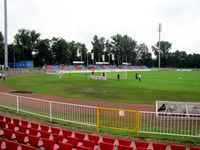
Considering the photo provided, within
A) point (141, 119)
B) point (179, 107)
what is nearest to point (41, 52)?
point (179, 107)

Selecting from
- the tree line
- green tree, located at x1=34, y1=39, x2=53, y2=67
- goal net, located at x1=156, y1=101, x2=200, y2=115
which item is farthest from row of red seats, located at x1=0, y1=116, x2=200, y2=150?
green tree, located at x1=34, y1=39, x2=53, y2=67

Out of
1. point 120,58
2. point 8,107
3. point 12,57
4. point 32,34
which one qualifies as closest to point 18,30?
point 32,34

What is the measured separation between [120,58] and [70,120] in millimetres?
126766

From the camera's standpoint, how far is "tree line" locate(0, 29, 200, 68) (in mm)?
111312

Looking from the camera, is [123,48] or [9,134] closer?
[9,134]

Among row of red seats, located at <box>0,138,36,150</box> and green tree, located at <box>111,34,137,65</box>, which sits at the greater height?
green tree, located at <box>111,34,137,65</box>

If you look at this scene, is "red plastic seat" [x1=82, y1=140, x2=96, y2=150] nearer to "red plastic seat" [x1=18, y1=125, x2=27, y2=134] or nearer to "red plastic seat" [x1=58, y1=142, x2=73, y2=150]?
"red plastic seat" [x1=58, y1=142, x2=73, y2=150]

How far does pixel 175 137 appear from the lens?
12547mm

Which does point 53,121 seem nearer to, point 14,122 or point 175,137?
point 14,122

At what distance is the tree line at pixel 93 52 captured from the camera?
111 meters

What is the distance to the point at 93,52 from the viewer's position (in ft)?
436

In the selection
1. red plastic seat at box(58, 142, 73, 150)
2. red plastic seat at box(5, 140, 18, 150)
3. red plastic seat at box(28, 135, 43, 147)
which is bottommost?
red plastic seat at box(28, 135, 43, 147)

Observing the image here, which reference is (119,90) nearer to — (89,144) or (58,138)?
(58,138)

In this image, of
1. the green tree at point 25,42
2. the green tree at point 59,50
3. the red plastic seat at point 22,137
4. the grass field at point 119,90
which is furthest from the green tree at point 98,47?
the red plastic seat at point 22,137
